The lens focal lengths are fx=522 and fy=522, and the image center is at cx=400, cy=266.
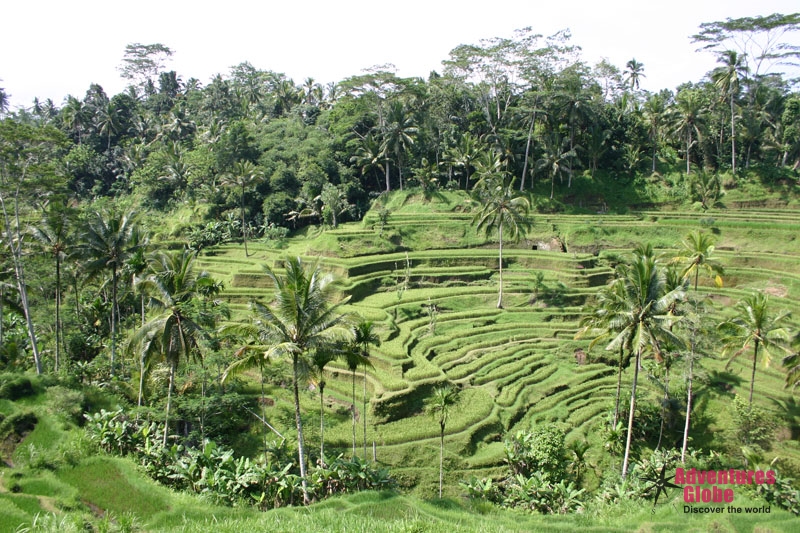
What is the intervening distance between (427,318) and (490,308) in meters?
5.22

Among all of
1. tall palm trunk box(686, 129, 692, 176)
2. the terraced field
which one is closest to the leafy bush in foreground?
the terraced field

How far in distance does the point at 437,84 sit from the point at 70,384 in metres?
47.0

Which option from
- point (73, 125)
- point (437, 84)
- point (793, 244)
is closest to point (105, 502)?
point (793, 244)

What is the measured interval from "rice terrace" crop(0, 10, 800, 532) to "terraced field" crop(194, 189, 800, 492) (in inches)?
7.2

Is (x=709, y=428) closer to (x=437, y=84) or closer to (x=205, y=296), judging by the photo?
(x=205, y=296)

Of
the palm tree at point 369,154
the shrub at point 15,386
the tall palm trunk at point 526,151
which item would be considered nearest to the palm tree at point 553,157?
the tall palm trunk at point 526,151

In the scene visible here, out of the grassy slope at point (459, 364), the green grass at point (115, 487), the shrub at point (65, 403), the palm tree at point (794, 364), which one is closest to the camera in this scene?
the grassy slope at point (459, 364)

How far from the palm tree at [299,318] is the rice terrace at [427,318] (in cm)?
8

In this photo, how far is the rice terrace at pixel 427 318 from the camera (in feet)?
54.3

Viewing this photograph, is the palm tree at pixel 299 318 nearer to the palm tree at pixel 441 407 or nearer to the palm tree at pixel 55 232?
the palm tree at pixel 441 407

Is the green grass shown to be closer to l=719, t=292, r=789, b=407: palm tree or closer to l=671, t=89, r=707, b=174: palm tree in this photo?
l=719, t=292, r=789, b=407: palm tree

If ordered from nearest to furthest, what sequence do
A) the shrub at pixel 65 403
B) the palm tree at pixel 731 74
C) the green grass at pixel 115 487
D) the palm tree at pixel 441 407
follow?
the green grass at pixel 115 487
the palm tree at pixel 441 407
the shrub at pixel 65 403
the palm tree at pixel 731 74

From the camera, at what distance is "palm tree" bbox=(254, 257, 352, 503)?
51.3 feet

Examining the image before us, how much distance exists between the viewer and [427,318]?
33.9 meters
